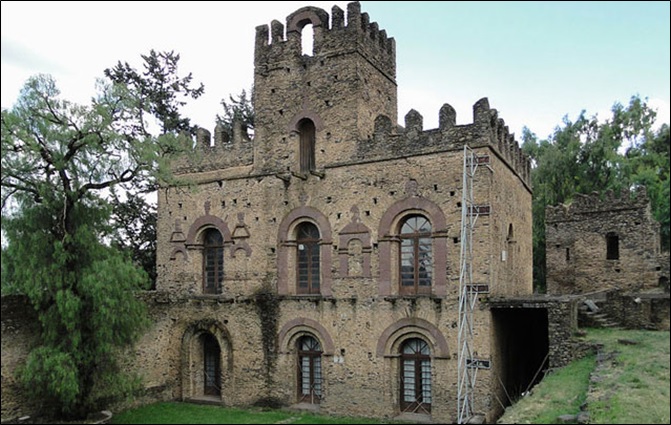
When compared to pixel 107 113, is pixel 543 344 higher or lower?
lower

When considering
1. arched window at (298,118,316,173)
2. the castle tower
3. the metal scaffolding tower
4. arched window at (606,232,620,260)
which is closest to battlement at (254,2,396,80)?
the castle tower

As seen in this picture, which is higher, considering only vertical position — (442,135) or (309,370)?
(442,135)

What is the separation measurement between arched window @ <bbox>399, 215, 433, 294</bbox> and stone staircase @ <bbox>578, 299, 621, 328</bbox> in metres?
4.85

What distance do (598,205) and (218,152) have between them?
49.7 ft

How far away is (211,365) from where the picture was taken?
20.2m

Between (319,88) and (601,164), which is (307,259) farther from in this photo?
(601,164)

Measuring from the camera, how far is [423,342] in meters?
16.8

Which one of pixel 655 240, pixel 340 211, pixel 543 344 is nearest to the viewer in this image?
pixel 340 211

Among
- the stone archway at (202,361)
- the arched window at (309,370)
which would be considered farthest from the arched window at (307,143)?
the stone archway at (202,361)

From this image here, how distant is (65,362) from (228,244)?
698 cm

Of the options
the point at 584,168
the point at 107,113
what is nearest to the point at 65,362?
the point at 107,113

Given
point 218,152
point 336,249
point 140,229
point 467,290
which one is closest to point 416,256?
point 467,290

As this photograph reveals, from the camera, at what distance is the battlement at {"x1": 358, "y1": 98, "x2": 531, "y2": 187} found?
16453 millimetres

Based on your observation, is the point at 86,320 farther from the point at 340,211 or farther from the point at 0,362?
the point at 340,211
